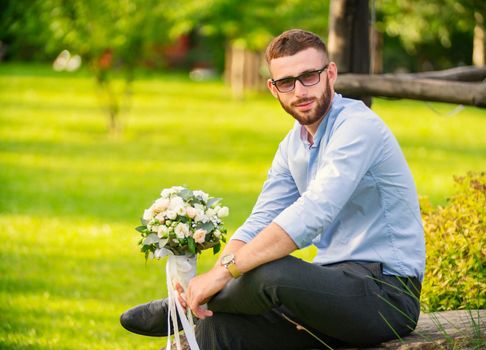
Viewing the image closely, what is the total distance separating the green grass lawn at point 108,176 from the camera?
6.97 metres

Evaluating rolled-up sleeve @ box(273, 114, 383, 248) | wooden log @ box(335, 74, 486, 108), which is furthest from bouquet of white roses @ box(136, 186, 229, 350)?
wooden log @ box(335, 74, 486, 108)

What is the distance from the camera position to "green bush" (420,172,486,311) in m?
4.88

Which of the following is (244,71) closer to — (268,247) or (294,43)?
(294,43)

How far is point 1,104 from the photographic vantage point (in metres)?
24.5

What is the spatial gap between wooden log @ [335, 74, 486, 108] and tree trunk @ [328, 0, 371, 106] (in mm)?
590

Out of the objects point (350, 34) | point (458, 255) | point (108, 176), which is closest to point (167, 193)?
point (458, 255)

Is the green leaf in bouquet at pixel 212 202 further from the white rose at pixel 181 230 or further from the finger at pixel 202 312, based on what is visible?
the finger at pixel 202 312

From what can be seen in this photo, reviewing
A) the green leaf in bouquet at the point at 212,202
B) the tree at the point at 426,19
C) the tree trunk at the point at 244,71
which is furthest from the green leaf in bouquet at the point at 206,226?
the tree trunk at the point at 244,71

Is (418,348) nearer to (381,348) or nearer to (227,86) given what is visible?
(381,348)

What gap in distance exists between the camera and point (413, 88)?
636 centimetres

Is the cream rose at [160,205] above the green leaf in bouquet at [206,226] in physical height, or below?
above

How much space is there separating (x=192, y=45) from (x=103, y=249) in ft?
137

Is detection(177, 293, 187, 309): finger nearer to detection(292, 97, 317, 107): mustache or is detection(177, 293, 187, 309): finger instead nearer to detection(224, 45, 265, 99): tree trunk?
detection(292, 97, 317, 107): mustache

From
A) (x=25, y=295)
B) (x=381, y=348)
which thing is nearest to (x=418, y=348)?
(x=381, y=348)
